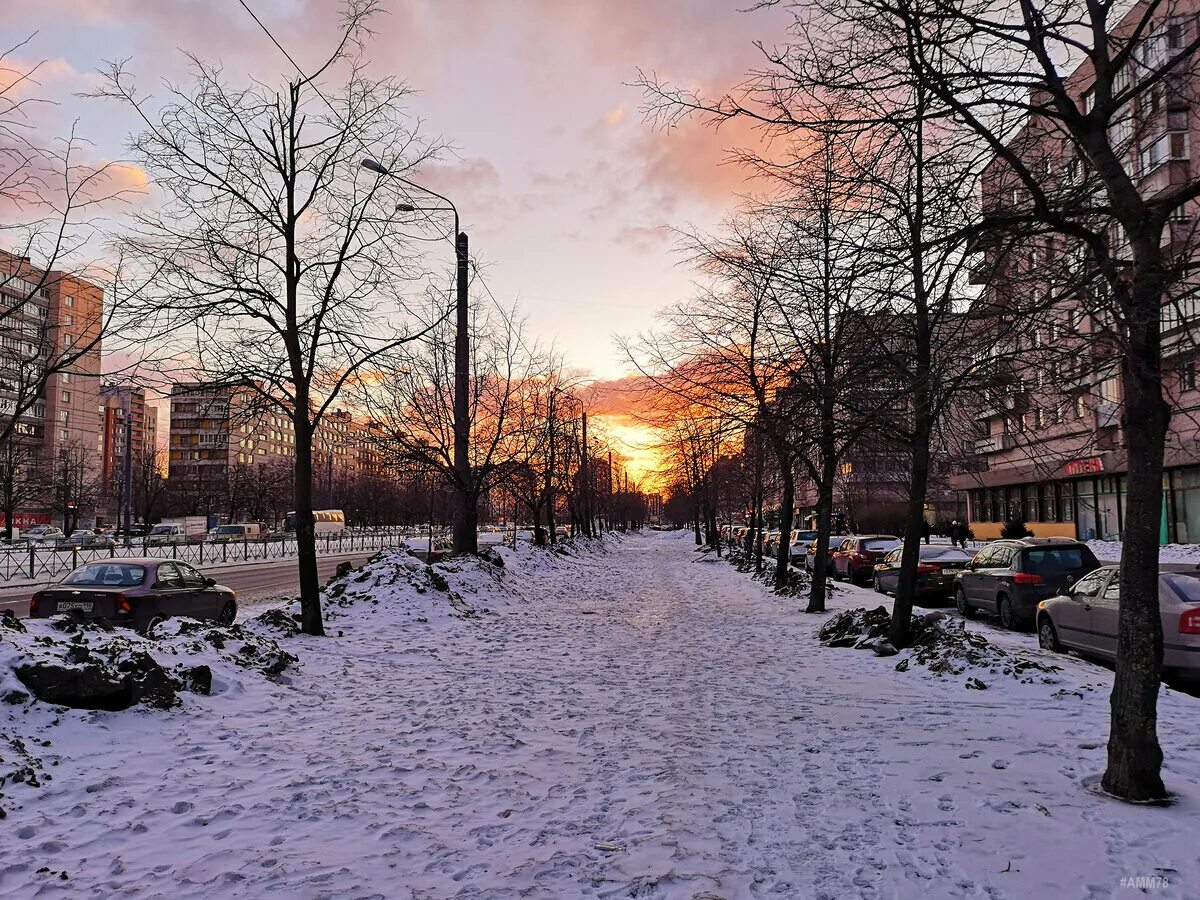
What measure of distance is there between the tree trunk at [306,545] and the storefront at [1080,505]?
22244 millimetres

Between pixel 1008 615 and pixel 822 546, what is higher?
pixel 822 546

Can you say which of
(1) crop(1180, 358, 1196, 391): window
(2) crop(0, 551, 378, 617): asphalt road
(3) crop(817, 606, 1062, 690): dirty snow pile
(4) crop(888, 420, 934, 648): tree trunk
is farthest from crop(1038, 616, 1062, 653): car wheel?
(2) crop(0, 551, 378, 617): asphalt road

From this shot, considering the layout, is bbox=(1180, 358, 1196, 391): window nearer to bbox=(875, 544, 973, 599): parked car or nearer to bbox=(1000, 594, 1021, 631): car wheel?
bbox=(1000, 594, 1021, 631): car wheel

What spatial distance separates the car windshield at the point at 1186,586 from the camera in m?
8.91

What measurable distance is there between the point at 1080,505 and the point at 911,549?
21.7m

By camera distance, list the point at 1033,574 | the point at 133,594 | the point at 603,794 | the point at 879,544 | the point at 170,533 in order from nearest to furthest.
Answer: the point at 603,794 → the point at 133,594 → the point at 1033,574 → the point at 879,544 → the point at 170,533

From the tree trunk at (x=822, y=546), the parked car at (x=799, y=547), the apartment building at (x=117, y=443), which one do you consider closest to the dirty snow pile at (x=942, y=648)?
the tree trunk at (x=822, y=546)

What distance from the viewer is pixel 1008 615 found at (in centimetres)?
1443

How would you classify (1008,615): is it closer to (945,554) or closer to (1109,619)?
(1109,619)

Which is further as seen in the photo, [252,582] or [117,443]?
[117,443]

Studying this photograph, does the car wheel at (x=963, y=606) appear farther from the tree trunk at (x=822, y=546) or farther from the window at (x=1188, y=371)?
the window at (x=1188, y=371)

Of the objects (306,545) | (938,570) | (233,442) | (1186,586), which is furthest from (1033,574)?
(233,442)

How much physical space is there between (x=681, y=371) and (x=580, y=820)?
1312cm

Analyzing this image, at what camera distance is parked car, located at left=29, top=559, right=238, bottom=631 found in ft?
38.6
